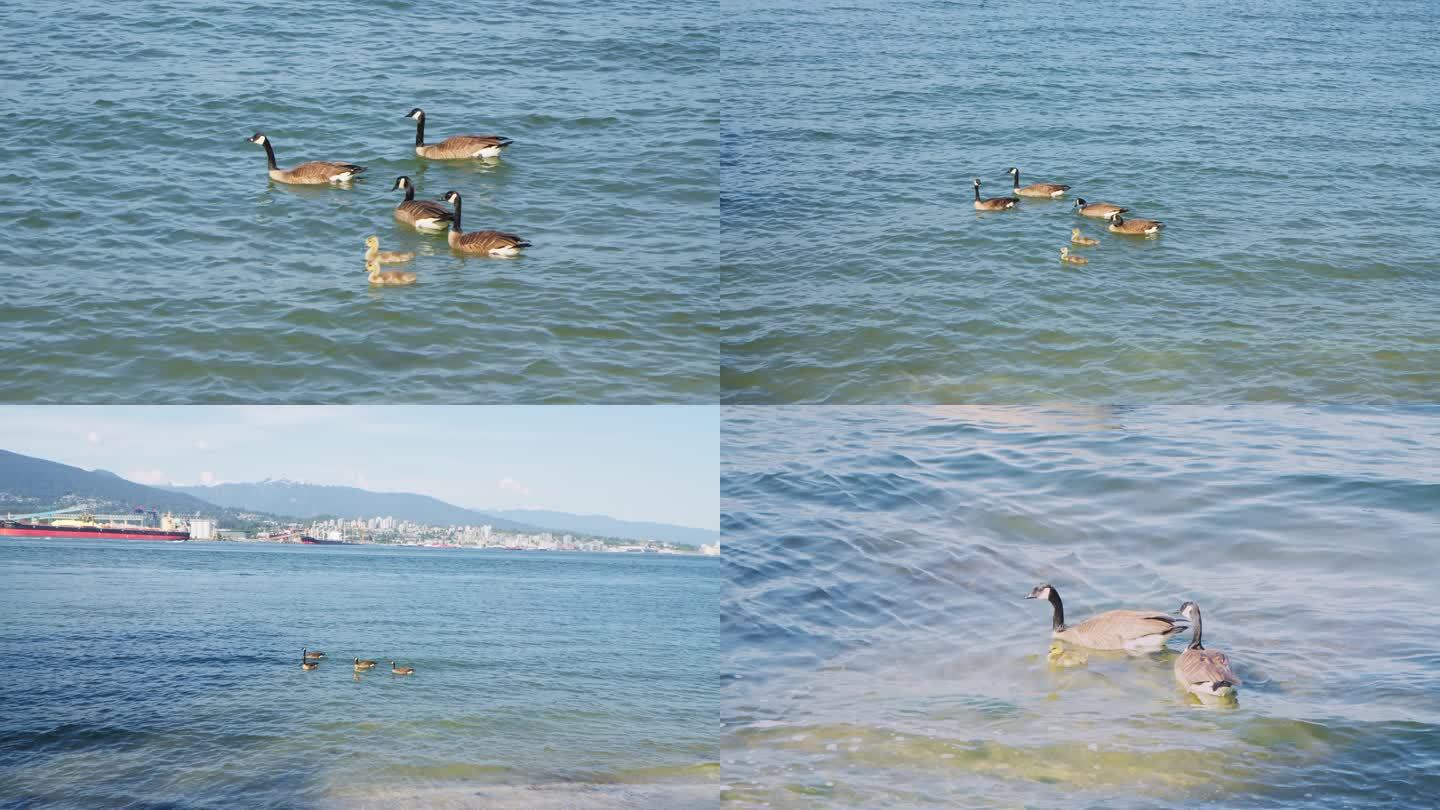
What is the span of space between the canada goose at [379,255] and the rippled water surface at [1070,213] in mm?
3848

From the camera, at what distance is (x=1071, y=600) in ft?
32.3

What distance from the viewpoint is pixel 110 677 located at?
45.3ft

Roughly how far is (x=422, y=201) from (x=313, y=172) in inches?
87.8

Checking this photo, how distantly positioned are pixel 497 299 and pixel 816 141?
8.87 meters

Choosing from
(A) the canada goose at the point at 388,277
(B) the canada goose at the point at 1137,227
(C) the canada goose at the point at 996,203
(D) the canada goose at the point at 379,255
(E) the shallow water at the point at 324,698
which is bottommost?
(E) the shallow water at the point at 324,698

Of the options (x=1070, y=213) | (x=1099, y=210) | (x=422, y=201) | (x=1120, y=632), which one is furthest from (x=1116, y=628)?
(x=422, y=201)

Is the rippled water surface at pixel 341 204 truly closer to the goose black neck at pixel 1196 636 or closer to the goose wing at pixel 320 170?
the goose wing at pixel 320 170

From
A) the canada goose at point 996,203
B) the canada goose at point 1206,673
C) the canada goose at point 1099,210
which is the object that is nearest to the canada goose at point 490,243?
the canada goose at point 996,203

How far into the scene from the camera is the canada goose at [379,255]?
45.3ft

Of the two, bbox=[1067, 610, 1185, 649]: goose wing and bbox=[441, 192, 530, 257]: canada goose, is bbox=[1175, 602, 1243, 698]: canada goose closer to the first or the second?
bbox=[1067, 610, 1185, 649]: goose wing

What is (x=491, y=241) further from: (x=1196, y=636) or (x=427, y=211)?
(x=1196, y=636)

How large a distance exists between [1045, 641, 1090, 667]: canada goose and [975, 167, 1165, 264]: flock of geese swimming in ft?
26.0

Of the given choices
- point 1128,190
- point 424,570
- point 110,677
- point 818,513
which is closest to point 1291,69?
point 1128,190

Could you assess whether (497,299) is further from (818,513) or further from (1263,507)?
(1263,507)
